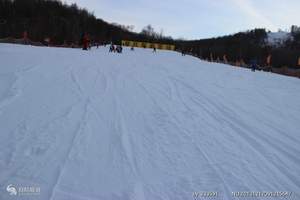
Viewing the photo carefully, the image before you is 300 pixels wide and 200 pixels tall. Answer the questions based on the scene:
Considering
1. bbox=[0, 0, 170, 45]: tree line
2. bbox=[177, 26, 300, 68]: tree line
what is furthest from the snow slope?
bbox=[0, 0, 170, 45]: tree line

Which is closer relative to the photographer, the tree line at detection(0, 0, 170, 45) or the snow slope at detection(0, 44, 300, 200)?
the snow slope at detection(0, 44, 300, 200)

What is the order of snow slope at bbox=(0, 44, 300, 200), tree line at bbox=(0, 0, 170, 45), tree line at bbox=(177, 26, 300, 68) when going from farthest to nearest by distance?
tree line at bbox=(177, 26, 300, 68), tree line at bbox=(0, 0, 170, 45), snow slope at bbox=(0, 44, 300, 200)

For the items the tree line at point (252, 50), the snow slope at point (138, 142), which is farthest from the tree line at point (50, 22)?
the snow slope at point (138, 142)

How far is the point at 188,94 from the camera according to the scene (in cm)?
998

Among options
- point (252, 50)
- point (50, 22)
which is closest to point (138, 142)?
point (50, 22)

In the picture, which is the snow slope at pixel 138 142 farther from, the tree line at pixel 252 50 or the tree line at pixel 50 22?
the tree line at pixel 50 22

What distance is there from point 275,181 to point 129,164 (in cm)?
197

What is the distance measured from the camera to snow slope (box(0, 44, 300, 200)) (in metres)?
4.13

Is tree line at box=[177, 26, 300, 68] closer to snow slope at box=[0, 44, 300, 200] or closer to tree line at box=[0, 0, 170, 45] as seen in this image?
tree line at box=[0, 0, 170, 45]

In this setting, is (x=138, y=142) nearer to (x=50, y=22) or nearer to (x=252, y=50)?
(x=50, y=22)

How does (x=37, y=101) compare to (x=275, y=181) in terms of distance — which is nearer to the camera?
(x=275, y=181)

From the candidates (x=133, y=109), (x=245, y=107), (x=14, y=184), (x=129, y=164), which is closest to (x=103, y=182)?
(x=129, y=164)

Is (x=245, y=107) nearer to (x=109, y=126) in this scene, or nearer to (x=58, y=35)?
(x=109, y=126)

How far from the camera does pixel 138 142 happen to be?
5.51 m
